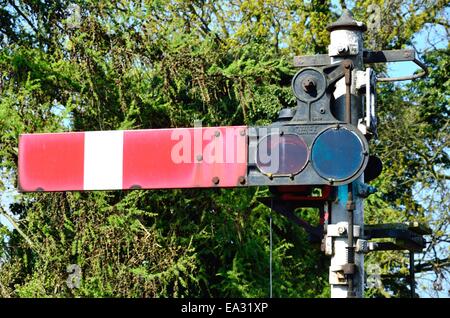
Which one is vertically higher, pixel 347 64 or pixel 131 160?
pixel 347 64

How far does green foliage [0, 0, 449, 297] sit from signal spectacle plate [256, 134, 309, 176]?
6194 mm

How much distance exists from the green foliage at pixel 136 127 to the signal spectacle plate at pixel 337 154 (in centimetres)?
628

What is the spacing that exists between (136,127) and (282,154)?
6843 mm

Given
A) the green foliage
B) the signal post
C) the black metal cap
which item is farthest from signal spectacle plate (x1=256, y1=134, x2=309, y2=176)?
the green foliage

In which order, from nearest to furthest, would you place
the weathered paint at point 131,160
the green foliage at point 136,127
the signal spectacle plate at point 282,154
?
the signal spectacle plate at point 282,154 < the weathered paint at point 131,160 < the green foliage at point 136,127

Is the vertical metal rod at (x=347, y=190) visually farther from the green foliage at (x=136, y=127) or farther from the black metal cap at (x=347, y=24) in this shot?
the green foliage at (x=136, y=127)

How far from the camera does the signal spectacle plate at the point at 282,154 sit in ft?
13.6

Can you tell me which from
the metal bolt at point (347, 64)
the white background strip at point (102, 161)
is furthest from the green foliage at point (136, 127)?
the metal bolt at point (347, 64)

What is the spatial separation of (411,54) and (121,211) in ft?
20.2

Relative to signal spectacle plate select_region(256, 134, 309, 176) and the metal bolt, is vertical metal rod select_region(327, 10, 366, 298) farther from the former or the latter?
signal spectacle plate select_region(256, 134, 309, 176)

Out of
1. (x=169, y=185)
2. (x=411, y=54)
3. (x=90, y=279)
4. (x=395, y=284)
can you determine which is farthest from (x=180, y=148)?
(x=395, y=284)

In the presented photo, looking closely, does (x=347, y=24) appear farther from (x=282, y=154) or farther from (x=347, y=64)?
(x=282, y=154)

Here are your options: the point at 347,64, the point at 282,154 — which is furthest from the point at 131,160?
the point at 347,64

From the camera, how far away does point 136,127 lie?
10.9m
